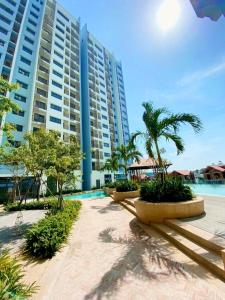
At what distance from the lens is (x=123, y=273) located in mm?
3906

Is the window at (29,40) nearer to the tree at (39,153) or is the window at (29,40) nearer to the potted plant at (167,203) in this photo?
the tree at (39,153)

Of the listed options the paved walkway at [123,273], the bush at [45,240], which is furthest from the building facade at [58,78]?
the paved walkway at [123,273]

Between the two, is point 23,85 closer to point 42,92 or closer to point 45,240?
point 42,92

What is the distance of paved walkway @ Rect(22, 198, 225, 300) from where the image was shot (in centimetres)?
314

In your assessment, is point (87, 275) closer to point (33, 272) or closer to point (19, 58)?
point (33, 272)

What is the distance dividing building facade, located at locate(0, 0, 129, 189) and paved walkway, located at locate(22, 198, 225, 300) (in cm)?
2171

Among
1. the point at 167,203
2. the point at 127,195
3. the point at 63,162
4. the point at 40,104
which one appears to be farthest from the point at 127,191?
the point at 40,104

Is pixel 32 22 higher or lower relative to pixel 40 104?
higher

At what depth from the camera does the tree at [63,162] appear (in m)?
10.5

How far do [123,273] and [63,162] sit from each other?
306 inches

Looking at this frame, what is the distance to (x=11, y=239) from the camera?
743 cm

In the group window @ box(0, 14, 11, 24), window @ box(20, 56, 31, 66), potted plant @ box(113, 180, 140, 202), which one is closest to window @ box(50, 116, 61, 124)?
window @ box(20, 56, 31, 66)

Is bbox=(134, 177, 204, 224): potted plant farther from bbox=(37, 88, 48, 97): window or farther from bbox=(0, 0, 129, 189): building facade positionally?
bbox=(37, 88, 48, 97): window

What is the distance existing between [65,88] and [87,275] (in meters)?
42.1
